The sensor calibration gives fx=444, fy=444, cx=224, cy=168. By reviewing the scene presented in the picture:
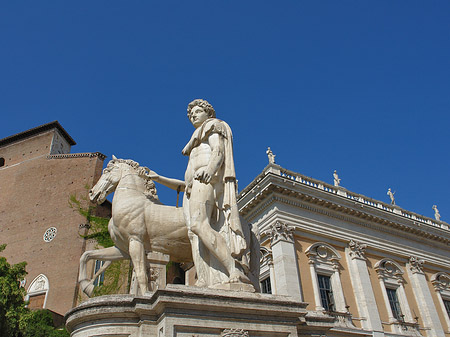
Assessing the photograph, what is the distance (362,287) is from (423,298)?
519cm

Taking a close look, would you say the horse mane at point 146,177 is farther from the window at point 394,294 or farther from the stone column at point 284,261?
the window at point 394,294

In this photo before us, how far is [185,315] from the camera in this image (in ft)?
14.6

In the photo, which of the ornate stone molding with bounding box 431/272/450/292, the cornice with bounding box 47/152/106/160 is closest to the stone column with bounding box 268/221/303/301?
the ornate stone molding with bounding box 431/272/450/292

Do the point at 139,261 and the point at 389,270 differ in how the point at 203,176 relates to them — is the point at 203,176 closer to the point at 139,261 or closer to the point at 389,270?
the point at 139,261

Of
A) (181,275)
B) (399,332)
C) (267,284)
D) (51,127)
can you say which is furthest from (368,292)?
(51,127)

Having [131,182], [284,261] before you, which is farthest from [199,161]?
[284,261]

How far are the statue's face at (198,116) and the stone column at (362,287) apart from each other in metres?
19.4

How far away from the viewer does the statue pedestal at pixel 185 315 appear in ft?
14.5

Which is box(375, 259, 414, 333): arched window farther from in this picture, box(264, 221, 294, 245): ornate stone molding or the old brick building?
the old brick building

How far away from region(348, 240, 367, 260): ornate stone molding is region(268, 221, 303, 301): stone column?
4.09 m

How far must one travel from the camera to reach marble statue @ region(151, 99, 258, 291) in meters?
5.45

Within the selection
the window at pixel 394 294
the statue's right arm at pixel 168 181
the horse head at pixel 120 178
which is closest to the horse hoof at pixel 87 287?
the horse head at pixel 120 178

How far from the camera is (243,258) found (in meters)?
5.55

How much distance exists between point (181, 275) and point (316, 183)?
11060mm
